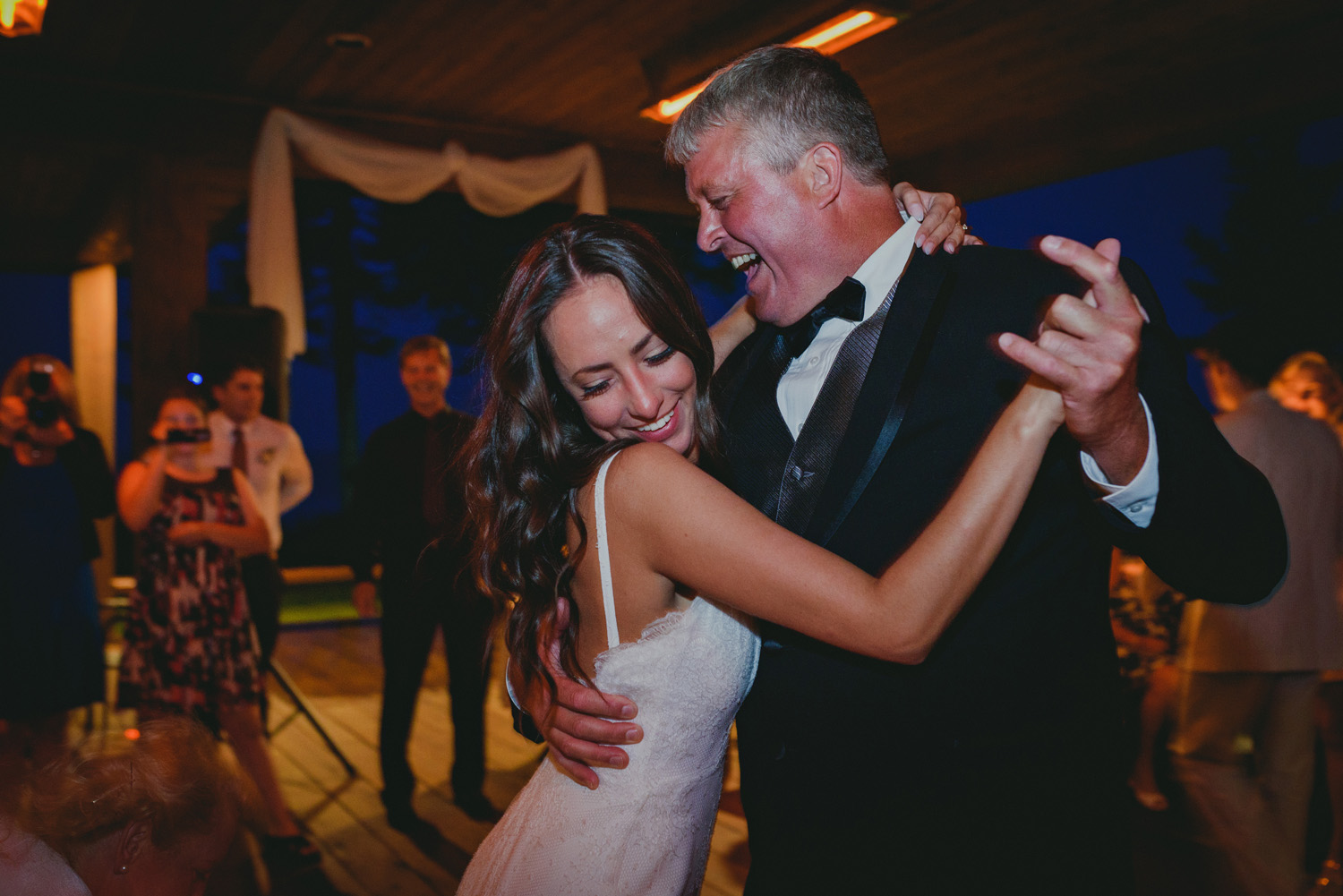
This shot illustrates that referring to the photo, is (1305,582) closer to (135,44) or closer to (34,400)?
(34,400)

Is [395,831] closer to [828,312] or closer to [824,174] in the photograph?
[828,312]

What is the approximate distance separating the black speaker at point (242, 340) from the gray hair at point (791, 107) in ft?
14.2

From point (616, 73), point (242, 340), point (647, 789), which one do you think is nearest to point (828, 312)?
point (647, 789)

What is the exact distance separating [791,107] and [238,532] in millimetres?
3231

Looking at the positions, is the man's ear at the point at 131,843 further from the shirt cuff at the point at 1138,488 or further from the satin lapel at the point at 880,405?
the shirt cuff at the point at 1138,488

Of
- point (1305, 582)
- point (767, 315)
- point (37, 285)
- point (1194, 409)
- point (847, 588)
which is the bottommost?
point (1305, 582)

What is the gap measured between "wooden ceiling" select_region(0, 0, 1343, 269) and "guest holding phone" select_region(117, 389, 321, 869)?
2.20m

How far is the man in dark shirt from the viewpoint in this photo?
413 cm

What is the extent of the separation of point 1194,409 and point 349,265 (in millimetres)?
18389

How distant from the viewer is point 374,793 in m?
4.53

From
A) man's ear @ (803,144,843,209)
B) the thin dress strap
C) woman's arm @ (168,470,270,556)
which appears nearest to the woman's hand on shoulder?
man's ear @ (803,144,843,209)

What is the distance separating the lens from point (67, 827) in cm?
144

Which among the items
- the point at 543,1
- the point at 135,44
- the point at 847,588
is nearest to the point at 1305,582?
the point at 847,588

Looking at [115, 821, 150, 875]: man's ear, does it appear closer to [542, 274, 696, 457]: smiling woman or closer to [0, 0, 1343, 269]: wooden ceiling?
[542, 274, 696, 457]: smiling woman
